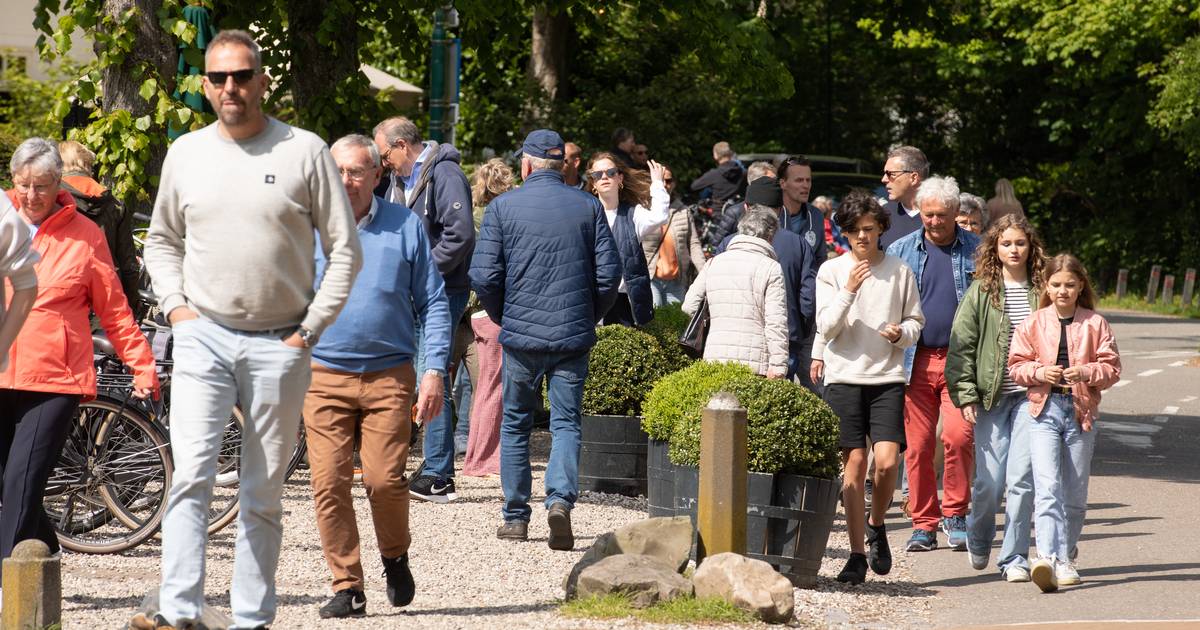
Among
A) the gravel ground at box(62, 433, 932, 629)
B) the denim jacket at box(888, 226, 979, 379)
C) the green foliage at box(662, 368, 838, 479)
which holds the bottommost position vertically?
the gravel ground at box(62, 433, 932, 629)

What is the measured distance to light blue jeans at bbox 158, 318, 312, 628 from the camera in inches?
212

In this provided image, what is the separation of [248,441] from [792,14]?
2107 cm

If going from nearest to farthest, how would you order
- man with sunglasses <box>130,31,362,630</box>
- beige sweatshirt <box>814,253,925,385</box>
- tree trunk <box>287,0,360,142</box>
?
man with sunglasses <box>130,31,362,630</box>, beige sweatshirt <box>814,253,925,385</box>, tree trunk <box>287,0,360,142</box>

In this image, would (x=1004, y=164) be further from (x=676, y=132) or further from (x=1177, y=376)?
(x=1177, y=376)

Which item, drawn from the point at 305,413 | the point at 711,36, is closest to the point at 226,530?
the point at 305,413

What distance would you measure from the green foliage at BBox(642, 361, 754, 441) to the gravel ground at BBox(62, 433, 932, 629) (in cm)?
75

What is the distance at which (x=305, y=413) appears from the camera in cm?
642

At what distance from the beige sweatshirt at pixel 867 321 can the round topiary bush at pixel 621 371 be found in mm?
1954

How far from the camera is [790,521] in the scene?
7.50 m

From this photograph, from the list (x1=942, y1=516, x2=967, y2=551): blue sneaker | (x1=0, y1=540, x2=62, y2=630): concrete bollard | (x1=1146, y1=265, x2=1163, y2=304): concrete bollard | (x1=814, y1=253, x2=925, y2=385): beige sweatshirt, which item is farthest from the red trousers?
(x1=1146, y1=265, x2=1163, y2=304): concrete bollard

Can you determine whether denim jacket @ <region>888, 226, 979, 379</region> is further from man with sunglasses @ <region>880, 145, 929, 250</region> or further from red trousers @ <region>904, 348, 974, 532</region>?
man with sunglasses @ <region>880, 145, 929, 250</region>

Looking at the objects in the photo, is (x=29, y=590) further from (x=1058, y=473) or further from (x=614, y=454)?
(x=614, y=454)

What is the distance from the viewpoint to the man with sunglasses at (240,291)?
213 inches

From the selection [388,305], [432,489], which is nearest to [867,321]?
[388,305]
